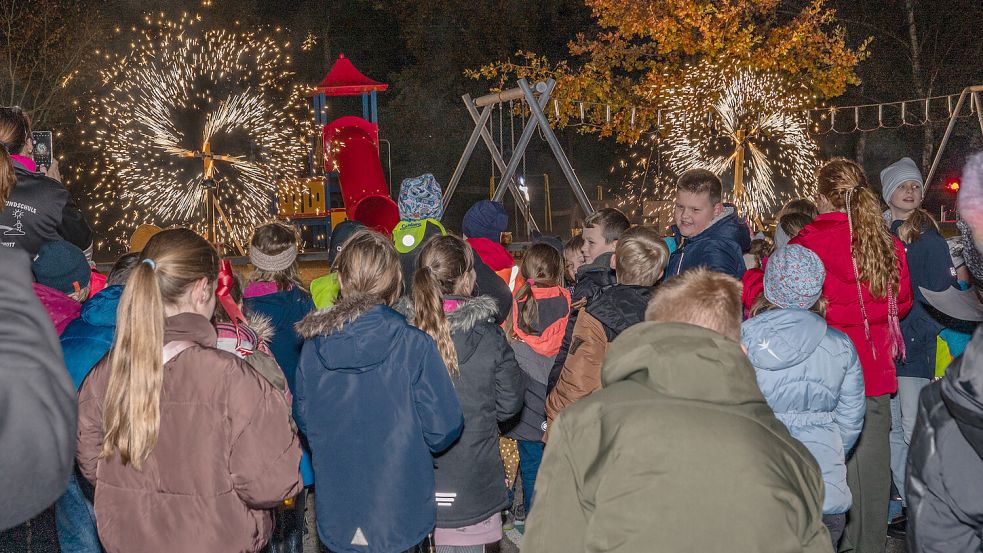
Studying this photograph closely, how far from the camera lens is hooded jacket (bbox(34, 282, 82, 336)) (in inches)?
160

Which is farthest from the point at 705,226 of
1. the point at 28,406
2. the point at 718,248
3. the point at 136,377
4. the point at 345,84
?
the point at 345,84

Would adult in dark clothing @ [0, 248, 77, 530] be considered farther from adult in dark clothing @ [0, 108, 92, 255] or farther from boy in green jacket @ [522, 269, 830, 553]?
adult in dark clothing @ [0, 108, 92, 255]

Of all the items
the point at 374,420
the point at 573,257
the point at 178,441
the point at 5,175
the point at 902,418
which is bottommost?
the point at 902,418

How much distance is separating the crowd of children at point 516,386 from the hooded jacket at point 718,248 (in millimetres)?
17

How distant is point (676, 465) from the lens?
6.71 ft

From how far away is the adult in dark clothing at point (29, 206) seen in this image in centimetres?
460

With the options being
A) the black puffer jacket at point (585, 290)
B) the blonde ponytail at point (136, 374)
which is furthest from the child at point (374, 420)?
the black puffer jacket at point (585, 290)

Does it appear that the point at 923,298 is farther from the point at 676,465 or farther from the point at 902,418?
the point at 676,465

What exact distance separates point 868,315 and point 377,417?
2651mm

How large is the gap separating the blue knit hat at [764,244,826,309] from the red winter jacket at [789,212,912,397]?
711mm

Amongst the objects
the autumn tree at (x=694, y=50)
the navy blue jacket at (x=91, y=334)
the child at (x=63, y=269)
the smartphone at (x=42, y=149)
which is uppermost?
the autumn tree at (x=694, y=50)

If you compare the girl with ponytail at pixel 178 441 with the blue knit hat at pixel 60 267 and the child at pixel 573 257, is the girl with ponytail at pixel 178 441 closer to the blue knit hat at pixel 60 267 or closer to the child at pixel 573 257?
the blue knit hat at pixel 60 267

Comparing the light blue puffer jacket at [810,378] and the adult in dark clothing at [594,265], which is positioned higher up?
the adult in dark clothing at [594,265]

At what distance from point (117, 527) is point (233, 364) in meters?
0.66
